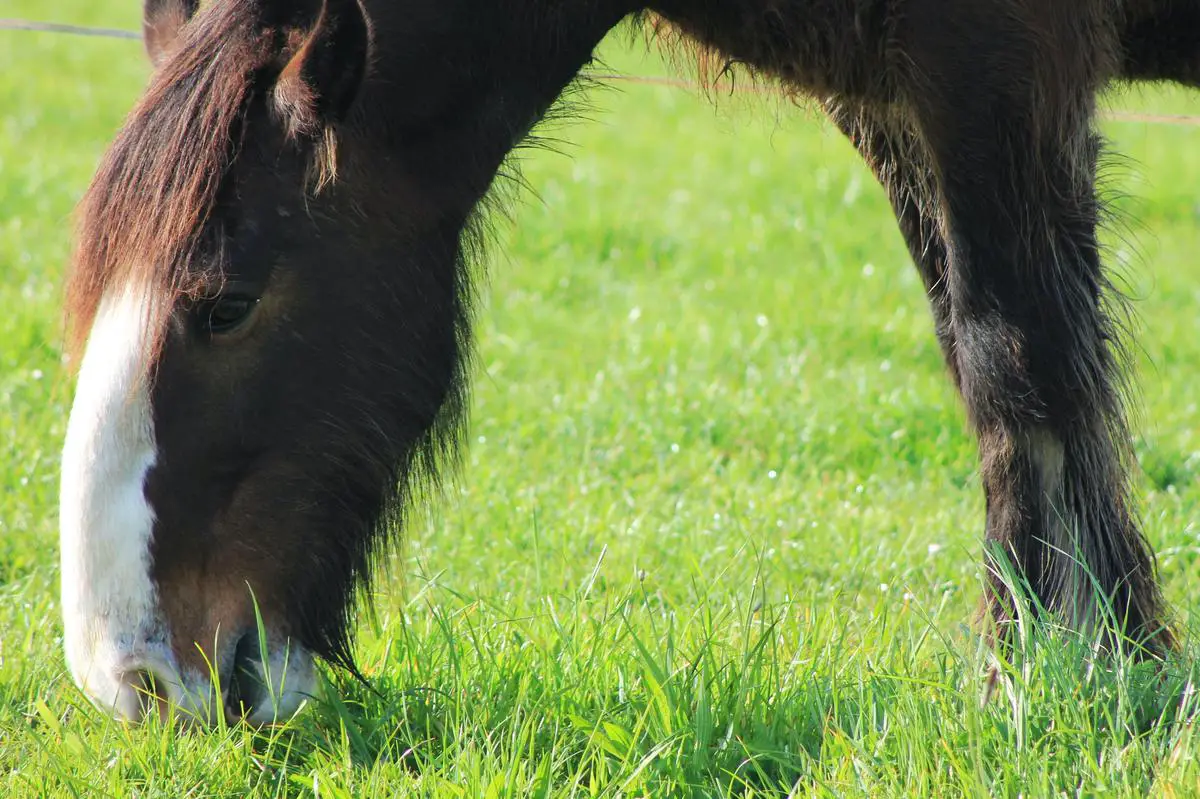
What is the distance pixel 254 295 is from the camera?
249 cm

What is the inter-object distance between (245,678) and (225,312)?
28.2 inches

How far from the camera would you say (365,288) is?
260 centimetres

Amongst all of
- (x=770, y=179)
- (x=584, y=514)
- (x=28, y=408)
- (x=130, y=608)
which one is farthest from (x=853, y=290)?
(x=130, y=608)

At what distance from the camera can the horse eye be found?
2451mm

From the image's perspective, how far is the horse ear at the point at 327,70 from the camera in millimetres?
2381

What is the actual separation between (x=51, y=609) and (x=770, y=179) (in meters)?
6.69

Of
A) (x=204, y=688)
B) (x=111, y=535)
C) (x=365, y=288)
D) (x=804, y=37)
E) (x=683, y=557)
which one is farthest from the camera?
(x=683, y=557)

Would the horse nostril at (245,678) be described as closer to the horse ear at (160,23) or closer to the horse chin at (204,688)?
the horse chin at (204,688)

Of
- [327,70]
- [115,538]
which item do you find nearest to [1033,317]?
[327,70]

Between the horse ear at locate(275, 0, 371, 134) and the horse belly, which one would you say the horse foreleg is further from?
the horse ear at locate(275, 0, 371, 134)

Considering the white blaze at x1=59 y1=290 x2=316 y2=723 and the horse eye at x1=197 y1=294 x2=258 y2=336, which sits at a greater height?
the horse eye at x1=197 y1=294 x2=258 y2=336

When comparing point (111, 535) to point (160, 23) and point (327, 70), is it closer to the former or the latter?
point (327, 70)

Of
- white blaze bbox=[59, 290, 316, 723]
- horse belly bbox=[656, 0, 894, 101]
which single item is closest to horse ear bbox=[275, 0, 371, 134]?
white blaze bbox=[59, 290, 316, 723]

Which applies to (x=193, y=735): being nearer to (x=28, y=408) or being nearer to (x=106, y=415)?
(x=106, y=415)
